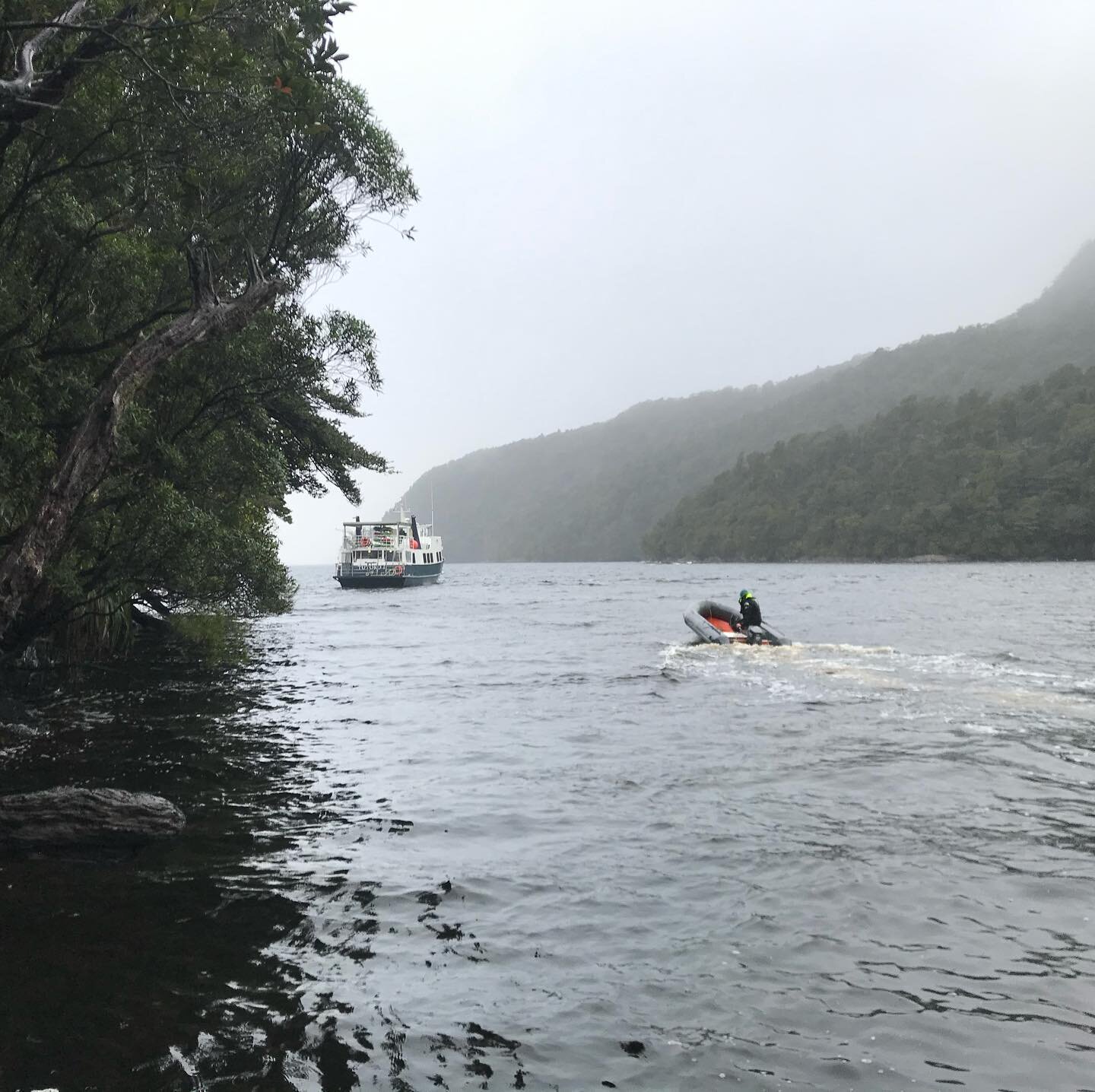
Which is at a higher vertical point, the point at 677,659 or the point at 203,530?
the point at 203,530

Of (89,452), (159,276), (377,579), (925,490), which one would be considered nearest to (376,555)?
(377,579)

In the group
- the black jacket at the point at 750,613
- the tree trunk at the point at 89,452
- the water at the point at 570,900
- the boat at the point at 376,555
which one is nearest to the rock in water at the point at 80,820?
the water at the point at 570,900

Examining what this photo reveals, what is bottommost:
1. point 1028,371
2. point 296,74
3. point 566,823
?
point 566,823

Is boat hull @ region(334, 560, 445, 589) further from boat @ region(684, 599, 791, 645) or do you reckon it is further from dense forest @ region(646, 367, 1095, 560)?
dense forest @ region(646, 367, 1095, 560)

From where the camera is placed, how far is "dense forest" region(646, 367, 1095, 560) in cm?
10719

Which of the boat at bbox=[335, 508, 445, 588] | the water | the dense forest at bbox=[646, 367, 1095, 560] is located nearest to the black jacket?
the water

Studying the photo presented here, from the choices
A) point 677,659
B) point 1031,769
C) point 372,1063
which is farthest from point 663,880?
point 677,659

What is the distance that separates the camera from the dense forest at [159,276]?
28.6 feet

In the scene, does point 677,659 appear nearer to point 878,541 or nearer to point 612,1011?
point 612,1011

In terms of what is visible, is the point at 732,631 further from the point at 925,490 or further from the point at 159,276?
the point at 925,490

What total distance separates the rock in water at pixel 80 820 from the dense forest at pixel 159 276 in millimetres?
2326

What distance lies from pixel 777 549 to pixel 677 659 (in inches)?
4920

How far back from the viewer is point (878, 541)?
124500mm

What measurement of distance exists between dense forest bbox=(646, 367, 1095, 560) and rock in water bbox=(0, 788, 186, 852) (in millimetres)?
115789
